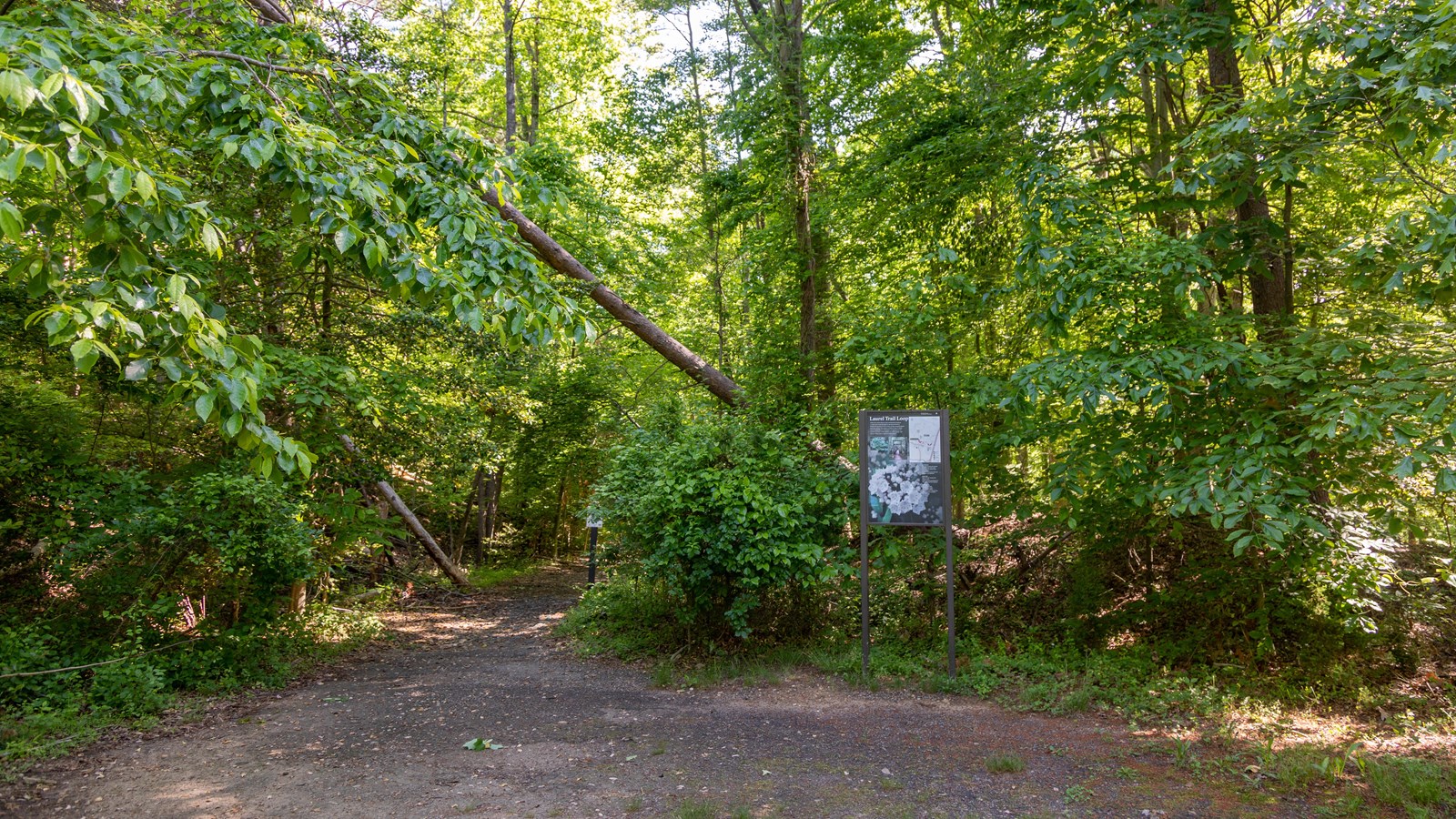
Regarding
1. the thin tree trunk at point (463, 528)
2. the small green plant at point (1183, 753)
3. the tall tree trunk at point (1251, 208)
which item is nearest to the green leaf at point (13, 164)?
the small green plant at point (1183, 753)

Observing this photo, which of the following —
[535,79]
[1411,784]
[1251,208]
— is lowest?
[1411,784]

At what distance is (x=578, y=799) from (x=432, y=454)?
5585 millimetres

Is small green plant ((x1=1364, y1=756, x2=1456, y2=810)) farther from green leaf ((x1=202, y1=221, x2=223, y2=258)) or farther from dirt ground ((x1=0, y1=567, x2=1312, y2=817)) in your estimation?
green leaf ((x1=202, y1=221, x2=223, y2=258))

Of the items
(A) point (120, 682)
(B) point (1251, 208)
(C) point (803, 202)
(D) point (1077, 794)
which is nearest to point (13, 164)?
(D) point (1077, 794)

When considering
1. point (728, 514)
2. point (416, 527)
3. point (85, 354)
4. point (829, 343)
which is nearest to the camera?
point (85, 354)

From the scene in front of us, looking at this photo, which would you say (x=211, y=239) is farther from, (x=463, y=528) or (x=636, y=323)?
(x=463, y=528)

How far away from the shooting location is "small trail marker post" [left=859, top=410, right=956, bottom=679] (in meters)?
6.72

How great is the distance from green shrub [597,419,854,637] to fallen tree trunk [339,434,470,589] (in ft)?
10.3

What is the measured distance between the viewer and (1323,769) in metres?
4.42

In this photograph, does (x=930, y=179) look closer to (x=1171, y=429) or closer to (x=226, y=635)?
(x=1171, y=429)

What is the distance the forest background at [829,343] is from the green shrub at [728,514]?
44mm

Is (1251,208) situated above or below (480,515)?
above

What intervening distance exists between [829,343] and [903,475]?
3.47m

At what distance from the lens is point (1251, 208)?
259 inches
